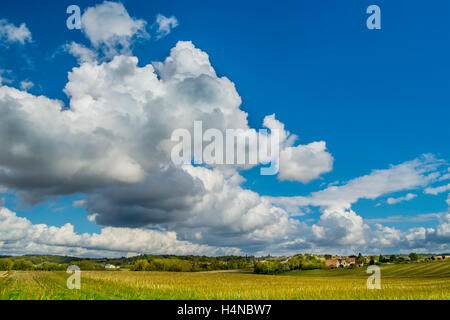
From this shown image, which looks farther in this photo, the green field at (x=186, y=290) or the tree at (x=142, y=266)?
the tree at (x=142, y=266)

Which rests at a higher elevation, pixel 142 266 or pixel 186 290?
pixel 186 290

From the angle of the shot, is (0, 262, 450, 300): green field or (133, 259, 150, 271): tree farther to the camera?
(133, 259, 150, 271): tree

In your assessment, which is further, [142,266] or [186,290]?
[142,266]

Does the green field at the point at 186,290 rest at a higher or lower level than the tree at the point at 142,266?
higher

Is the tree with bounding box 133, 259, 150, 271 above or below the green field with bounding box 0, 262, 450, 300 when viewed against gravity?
below
